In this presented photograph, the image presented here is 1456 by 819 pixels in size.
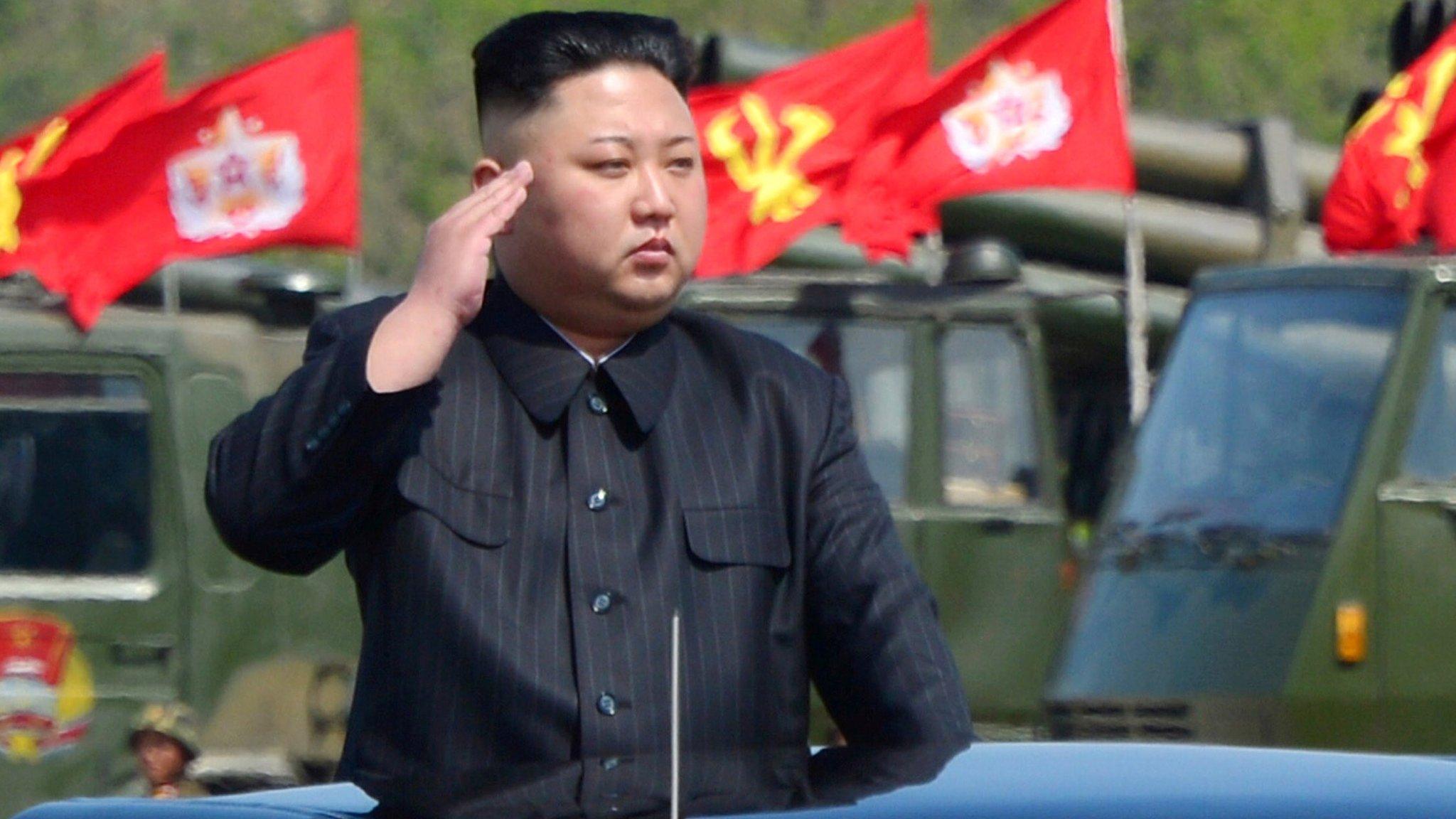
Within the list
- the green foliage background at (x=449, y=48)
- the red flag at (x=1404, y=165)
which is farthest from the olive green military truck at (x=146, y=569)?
the green foliage background at (x=449, y=48)

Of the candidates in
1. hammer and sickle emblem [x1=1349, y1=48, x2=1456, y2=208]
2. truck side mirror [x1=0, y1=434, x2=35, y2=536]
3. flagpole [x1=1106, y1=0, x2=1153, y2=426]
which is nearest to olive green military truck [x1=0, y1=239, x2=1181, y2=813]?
truck side mirror [x1=0, y1=434, x2=35, y2=536]

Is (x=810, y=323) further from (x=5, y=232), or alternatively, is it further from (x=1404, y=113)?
(x=5, y=232)

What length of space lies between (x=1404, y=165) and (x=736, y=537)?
8.58 metres

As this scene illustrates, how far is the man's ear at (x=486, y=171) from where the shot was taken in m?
3.39

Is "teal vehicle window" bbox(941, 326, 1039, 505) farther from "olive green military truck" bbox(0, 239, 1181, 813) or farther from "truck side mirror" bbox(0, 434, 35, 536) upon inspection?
"truck side mirror" bbox(0, 434, 35, 536)

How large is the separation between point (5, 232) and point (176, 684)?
3031 mm

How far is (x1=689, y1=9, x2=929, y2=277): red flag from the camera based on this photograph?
1384cm

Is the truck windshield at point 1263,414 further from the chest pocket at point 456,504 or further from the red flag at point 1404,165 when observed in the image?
the chest pocket at point 456,504

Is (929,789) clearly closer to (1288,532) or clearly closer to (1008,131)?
(1288,532)

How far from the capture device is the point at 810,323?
12.8 metres

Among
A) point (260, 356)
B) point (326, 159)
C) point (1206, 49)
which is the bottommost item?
point (260, 356)

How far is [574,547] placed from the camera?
3.22 m

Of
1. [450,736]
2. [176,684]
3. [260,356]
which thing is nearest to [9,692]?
[176,684]

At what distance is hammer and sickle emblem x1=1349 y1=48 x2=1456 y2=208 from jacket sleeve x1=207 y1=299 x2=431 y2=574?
339 inches
